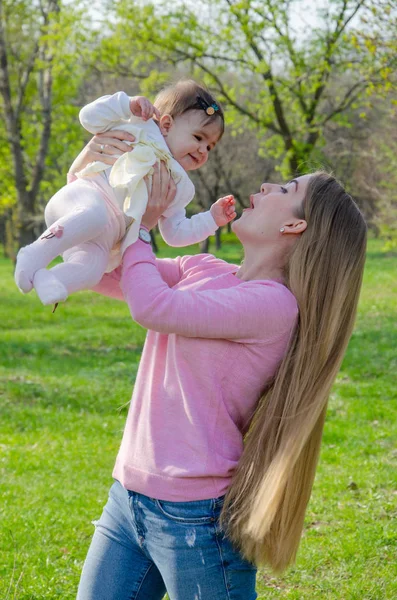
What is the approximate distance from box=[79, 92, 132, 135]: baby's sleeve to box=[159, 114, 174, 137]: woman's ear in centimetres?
14

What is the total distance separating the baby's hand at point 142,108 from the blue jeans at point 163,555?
1.25 meters

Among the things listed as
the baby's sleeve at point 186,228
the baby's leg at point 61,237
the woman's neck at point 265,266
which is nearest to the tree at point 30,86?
the baby's sleeve at point 186,228

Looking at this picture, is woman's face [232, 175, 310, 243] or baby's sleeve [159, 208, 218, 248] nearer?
woman's face [232, 175, 310, 243]

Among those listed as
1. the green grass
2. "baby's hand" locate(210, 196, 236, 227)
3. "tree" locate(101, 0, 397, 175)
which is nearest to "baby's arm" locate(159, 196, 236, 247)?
"baby's hand" locate(210, 196, 236, 227)

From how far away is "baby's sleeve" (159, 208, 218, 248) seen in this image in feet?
9.41

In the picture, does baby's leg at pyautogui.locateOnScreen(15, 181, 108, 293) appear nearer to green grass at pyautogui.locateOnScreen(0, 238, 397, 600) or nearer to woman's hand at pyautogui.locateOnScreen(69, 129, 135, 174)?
woman's hand at pyautogui.locateOnScreen(69, 129, 135, 174)

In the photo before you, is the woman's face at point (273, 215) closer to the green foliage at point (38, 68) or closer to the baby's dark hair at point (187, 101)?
the baby's dark hair at point (187, 101)

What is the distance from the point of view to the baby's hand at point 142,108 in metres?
2.71

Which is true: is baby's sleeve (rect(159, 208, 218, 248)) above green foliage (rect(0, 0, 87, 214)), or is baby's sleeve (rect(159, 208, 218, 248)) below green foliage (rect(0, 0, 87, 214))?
below

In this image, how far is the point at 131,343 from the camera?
516 inches

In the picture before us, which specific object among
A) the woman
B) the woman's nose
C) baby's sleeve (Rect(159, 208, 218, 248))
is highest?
the woman's nose

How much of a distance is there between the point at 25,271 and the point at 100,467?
440 centimetres

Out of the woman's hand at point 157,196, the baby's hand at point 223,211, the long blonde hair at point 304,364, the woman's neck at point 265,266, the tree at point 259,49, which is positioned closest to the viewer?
the long blonde hair at point 304,364

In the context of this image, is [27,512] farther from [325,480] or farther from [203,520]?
[203,520]
